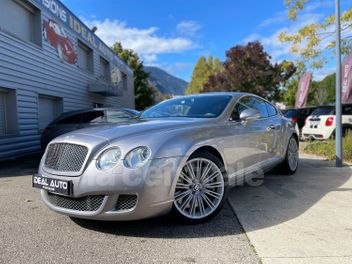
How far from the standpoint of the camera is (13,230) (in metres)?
3.55

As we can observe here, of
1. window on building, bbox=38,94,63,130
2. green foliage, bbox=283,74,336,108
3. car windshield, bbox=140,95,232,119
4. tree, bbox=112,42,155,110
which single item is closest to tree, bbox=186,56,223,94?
green foliage, bbox=283,74,336,108

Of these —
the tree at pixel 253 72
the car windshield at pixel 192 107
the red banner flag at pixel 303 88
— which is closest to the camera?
the car windshield at pixel 192 107

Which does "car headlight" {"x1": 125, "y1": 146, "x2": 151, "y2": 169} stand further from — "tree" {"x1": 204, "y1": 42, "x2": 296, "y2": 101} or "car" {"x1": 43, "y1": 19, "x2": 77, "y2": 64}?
"tree" {"x1": 204, "y1": 42, "x2": 296, "y2": 101}

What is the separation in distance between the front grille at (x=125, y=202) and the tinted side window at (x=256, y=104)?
2433mm

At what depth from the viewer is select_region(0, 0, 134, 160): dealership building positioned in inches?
385

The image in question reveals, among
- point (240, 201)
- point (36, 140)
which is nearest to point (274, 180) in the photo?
point (240, 201)

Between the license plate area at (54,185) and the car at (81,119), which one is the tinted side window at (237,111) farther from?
the car at (81,119)

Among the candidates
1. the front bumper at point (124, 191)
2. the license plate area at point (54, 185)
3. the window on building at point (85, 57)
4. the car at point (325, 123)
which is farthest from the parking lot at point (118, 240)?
the window on building at point (85, 57)

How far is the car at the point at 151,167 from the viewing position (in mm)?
3135

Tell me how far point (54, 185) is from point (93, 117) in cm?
618

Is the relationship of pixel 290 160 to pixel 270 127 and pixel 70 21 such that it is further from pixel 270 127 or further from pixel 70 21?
pixel 70 21

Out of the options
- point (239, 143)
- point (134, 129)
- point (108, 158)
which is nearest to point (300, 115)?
point (239, 143)

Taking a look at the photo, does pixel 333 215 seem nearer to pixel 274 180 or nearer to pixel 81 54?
pixel 274 180

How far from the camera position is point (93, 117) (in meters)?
9.37
